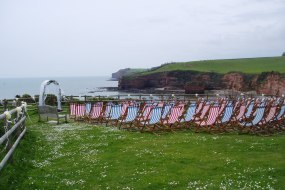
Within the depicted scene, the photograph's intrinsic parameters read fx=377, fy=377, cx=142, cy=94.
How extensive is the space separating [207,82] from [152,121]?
329 feet

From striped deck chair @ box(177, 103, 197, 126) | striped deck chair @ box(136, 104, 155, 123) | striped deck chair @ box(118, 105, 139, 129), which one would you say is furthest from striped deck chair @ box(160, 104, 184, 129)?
striped deck chair @ box(118, 105, 139, 129)

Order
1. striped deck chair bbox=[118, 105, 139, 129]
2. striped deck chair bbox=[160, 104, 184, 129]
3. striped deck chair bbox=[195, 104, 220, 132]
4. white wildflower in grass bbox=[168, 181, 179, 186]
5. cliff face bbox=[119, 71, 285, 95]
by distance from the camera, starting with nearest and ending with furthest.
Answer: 1. white wildflower in grass bbox=[168, 181, 179, 186]
2. striped deck chair bbox=[195, 104, 220, 132]
3. striped deck chair bbox=[160, 104, 184, 129]
4. striped deck chair bbox=[118, 105, 139, 129]
5. cliff face bbox=[119, 71, 285, 95]

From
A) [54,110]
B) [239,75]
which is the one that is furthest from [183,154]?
[239,75]

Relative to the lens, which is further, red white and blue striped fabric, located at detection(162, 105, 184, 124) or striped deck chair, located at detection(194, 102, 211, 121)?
striped deck chair, located at detection(194, 102, 211, 121)

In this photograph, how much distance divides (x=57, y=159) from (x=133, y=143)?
3175 mm

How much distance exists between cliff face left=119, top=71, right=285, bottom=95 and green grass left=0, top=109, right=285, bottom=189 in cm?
5870

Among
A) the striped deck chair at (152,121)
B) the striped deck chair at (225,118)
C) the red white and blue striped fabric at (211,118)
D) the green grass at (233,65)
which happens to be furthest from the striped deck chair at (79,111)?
the green grass at (233,65)

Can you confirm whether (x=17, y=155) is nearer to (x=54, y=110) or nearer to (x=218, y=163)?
(x=218, y=163)

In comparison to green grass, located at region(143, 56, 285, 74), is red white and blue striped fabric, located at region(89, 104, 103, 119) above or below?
below

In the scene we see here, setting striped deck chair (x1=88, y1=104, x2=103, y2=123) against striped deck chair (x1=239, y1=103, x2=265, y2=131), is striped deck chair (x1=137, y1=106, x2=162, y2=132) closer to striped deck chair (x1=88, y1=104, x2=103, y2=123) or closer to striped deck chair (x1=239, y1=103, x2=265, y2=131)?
striped deck chair (x1=239, y1=103, x2=265, y2=131)

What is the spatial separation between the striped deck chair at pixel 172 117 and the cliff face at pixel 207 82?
5467cm

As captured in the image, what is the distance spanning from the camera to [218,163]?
9820 millimetres

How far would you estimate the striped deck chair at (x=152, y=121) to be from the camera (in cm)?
1676

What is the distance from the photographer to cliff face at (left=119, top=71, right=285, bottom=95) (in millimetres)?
88188
